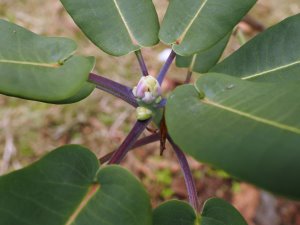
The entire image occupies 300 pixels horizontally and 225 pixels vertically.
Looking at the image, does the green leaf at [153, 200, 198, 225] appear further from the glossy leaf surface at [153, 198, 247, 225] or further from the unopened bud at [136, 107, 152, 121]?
the unopened bud at [136, 107, 152, 121]

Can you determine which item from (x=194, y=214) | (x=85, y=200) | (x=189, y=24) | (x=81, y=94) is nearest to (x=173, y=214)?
(x=194, y=214)

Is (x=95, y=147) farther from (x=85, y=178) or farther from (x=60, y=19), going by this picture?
(x=85, y=178)

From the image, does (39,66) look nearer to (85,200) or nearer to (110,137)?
(85,200)

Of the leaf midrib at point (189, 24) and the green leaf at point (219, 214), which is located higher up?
the leaf midrib at point (189, 24)

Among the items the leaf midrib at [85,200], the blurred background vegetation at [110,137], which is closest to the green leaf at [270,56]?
the leaf midrib at [85,200]

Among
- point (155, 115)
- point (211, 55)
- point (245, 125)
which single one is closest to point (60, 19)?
point (211, 55)

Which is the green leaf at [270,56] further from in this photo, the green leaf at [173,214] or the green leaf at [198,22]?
the green leaf at [173,214]

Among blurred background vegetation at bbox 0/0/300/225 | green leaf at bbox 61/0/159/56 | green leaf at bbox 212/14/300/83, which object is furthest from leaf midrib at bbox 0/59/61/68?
blurred background vegetation at bbox 0/0/300/225
